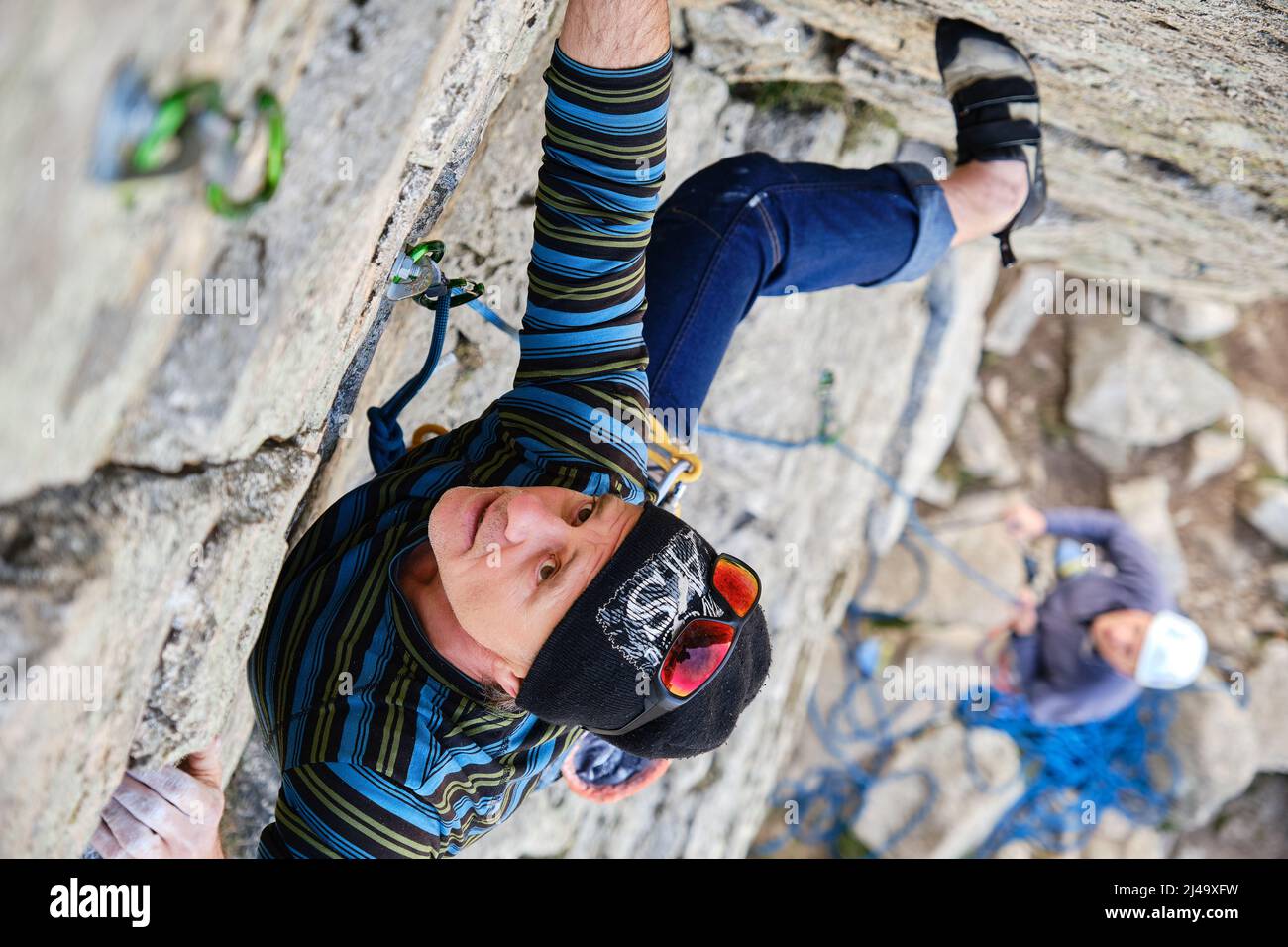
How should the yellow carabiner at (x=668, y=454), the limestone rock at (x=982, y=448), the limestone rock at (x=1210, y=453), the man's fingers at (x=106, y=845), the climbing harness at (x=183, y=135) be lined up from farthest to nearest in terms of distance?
the limestone rock at (x=1210, y=453) < the limestone rock at (x=982, y=448) < the yellow carabiner at (x=668, y=454) < the man's fingers at (x=106, y=845) < the climbing harness at (x=183, y=135)

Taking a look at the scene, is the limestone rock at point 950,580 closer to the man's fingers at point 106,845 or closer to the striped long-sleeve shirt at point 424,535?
the striped long-sleeve shirt at point 424,535

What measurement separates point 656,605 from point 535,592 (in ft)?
0.72

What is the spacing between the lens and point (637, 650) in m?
1.67

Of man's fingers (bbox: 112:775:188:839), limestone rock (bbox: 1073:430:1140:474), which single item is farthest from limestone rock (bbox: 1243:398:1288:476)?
man's fingers (bbox: 112:775:188:839)

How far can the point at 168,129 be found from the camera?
3.02ft

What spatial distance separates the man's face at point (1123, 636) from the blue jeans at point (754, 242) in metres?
3.74

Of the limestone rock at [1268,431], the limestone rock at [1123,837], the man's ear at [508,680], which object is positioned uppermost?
Answer: the man's ear at [508,680]

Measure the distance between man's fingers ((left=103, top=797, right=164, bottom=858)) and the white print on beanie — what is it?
2.63 ft

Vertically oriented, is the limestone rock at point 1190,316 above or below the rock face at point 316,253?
below

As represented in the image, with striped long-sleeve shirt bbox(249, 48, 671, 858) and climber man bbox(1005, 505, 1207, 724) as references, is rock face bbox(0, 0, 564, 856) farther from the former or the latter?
climber man bbox(1005, 505, 1207, 724)

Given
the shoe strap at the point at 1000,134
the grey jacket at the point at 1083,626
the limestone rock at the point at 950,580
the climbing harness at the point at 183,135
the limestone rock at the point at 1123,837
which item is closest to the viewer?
the climbing harness at the point at 183,135

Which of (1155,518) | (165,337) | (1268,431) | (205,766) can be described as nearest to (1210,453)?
(1268,431)

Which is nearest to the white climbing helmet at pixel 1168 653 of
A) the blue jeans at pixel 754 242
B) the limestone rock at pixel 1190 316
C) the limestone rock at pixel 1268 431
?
the limestone rock at pixel 1268 431

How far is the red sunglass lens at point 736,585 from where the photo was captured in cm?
179
